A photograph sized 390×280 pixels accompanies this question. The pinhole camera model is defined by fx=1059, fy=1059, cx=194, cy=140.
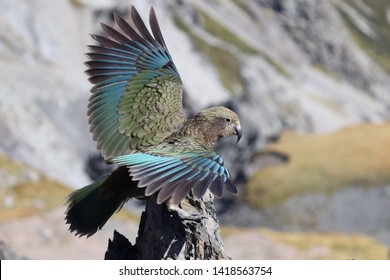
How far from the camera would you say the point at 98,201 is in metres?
13.6

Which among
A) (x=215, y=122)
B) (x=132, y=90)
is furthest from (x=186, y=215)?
(x=132, y=90)

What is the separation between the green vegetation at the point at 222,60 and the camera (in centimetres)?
14250

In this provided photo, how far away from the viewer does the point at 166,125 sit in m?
14.9

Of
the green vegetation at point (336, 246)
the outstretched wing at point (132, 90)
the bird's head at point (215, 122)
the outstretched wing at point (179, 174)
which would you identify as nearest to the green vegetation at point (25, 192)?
the green vegetation at point (336, 246)

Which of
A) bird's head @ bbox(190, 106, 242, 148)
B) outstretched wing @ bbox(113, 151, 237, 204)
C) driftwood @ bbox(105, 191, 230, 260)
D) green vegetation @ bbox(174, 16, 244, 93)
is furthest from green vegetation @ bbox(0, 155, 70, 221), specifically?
green vegetation @ bbox(174, 16, 244, 93)

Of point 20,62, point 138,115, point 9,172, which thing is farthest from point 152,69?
point 20,62

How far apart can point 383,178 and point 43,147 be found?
68.3ft

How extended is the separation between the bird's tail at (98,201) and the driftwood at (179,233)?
44 cm

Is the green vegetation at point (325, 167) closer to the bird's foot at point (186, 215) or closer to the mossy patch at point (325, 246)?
the mossy patch at point (325, 246)

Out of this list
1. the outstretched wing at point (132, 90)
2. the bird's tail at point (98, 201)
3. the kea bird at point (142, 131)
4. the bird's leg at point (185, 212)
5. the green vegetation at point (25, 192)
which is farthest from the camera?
the green vegetation at point (25, 192)

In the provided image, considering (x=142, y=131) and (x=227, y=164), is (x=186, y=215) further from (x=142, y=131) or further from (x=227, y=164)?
(x=227, y=164)

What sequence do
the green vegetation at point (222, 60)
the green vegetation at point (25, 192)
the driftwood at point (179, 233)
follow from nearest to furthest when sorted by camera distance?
the driftwood at point (179, 233)
the green vegetation at point (25, 192)
the green vegetation at point (222, 60)

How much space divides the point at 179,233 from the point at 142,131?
2.75m

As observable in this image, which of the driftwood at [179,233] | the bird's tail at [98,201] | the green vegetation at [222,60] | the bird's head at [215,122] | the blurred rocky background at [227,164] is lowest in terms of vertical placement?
the driftwood at [179,233]
